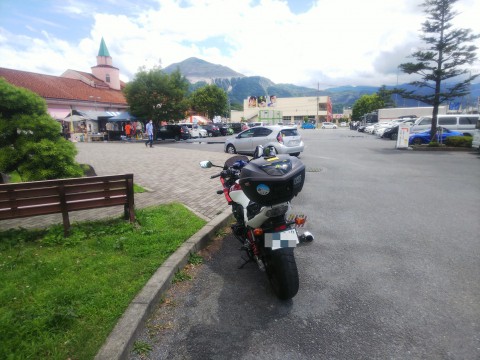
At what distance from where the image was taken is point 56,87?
40219mm

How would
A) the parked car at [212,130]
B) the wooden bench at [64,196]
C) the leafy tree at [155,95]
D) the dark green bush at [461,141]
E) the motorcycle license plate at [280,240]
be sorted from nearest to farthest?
the motorcycle license plate at [280,240]
the wooden bench at [64,196]
the dark green bush at [461,141]
the leafy tree at [155,95]
the parked car at [212,130]

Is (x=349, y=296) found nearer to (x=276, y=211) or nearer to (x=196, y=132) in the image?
(x=276, y=211)

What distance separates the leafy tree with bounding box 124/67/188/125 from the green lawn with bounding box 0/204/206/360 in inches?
965

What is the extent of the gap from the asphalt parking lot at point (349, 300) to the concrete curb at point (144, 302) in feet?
0.42

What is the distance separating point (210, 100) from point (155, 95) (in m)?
35.1

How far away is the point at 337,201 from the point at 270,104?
89871 mm

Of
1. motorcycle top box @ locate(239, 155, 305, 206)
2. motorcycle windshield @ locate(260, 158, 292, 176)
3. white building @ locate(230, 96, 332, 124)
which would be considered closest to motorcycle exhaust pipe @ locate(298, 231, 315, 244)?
motorcycle top box @ locate(239, 155, 305, 206)

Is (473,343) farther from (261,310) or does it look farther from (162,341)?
(162,341)

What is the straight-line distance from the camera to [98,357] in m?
2.23

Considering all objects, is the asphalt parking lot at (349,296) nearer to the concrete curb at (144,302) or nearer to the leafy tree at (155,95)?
the concrete curb at (144,302)

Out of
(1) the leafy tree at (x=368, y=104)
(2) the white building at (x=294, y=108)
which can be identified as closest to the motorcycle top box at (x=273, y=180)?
(1) the leafy tree at (x=368, y=104)

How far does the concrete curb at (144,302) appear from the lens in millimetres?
2330

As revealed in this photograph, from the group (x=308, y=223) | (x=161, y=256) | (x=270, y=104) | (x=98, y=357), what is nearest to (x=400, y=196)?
(x=308, y=223)

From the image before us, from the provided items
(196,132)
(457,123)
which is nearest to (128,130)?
(196,132)
